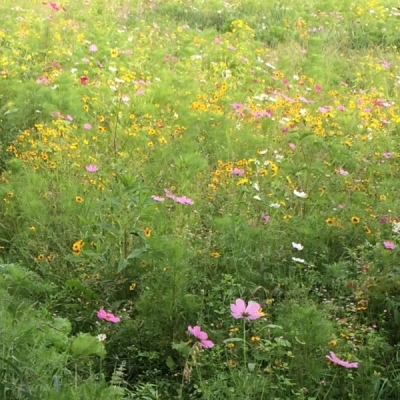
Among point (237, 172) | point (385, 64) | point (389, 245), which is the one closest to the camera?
point (389, 245)

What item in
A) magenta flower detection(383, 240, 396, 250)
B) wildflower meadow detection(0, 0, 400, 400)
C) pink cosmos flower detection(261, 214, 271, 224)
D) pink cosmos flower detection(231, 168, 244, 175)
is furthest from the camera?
pink cosmos flower detection(231, 168, 244, 175)

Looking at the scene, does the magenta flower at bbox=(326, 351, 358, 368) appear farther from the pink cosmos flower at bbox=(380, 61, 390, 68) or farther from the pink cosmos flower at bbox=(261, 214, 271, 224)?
the pink cosmos flower at bbox=(380, 61, 390, 68)

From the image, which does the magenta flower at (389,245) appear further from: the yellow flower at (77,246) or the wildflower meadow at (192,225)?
the yellow flower at (77,246)

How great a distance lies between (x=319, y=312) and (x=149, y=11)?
672 centimetres

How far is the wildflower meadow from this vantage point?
2250mm

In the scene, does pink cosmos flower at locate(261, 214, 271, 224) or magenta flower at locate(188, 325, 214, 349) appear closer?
magenta flower at locate(188, 325, 214, 349)

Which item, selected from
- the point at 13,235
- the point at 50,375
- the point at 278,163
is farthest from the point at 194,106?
the point at 50,375

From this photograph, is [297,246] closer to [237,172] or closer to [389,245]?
[389,245]

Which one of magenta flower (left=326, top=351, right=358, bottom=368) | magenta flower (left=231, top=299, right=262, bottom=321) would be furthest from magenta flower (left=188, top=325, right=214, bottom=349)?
magenta flower (left=326, top=351, right=358, bottom=368)

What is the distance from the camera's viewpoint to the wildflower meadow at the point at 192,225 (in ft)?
7.38

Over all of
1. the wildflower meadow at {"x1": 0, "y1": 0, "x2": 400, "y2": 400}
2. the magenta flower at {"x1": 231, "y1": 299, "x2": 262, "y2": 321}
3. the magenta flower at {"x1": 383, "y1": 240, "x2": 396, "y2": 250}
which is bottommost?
the wildflower meadow at {"x1": 0, "y1": 0, "x2": 400, "y2": 400}

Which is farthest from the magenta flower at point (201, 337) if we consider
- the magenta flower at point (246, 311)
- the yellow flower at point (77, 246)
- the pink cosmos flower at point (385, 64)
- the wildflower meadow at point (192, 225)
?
the pink cosmos flower at point (385, 64)

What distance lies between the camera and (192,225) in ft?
10.6

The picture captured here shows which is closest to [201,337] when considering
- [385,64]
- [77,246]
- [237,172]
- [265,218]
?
[77,246]
